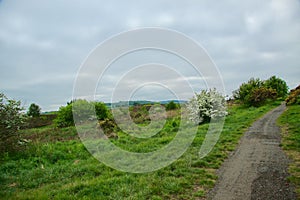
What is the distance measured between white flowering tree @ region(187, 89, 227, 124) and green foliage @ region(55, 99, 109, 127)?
30.0ft

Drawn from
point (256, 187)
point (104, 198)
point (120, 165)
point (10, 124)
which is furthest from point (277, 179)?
point (10, 124)

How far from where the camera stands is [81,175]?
21.3ft

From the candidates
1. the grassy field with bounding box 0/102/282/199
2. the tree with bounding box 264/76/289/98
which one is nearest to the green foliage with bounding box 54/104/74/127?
the grassy field with bounding box 0/102/282/199

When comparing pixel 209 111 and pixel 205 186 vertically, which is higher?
pixel 209 111

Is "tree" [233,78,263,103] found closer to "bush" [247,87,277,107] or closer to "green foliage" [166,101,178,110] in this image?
"bush" [247,87,277,107]

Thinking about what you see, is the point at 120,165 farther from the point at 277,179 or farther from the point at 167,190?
the point at 277,179

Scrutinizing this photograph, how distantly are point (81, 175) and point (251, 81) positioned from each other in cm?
3771

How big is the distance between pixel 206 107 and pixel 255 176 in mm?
12505

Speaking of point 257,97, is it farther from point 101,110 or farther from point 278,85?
point 278,85

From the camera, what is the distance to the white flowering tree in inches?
682

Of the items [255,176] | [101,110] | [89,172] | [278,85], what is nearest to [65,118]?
[101,110]

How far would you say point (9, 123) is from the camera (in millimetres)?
8680

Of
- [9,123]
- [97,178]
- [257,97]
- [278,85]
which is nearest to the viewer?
[97,178]

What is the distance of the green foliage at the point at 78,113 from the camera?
21348 millimetres
